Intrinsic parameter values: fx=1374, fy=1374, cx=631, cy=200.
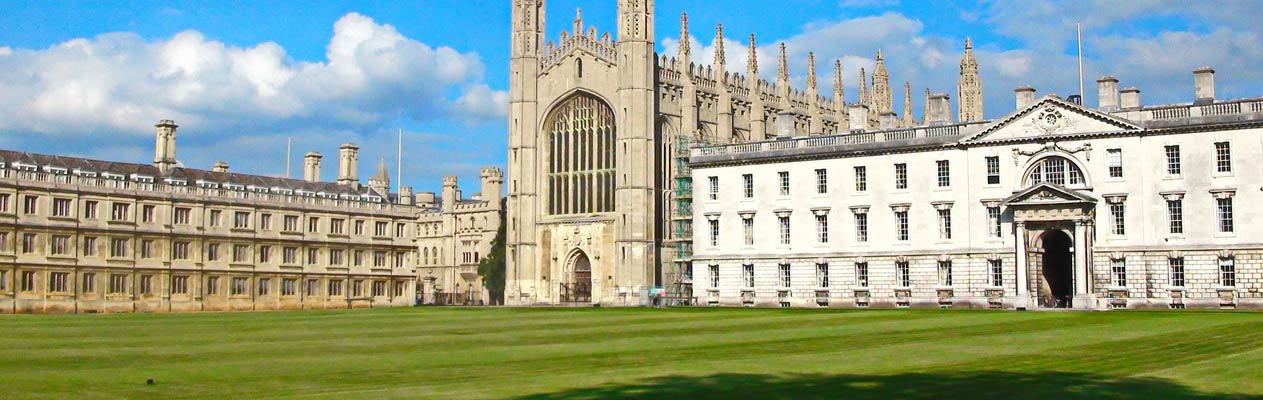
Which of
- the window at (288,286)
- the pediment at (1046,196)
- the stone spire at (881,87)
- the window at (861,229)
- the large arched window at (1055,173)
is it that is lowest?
the window at (288,286)

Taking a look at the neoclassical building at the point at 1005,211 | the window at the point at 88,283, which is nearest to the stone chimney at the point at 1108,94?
the neoclassical building at the point at 1005,211

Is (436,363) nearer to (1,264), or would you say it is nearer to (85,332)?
(85,332)

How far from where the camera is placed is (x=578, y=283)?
82125 mm

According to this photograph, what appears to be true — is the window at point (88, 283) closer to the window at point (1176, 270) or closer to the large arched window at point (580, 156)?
the large arched window at point (580, 156)

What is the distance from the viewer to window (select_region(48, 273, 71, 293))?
226 ft

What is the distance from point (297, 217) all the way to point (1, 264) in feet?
63.6

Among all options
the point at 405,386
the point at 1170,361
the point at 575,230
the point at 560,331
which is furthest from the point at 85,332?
the point at 575,230

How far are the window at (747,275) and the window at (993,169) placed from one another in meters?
12.8

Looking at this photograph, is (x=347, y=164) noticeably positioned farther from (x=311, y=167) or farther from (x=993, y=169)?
(x=993, y=169)

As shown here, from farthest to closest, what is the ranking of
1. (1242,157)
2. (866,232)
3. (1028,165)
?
(866,232)
(1028,165)
(1242,157)

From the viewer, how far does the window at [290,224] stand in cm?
8219

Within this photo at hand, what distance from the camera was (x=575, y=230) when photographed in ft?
268

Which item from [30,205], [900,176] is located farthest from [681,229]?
[30,205]

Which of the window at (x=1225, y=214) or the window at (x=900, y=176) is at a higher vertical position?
the window at (x=900, y=176)
